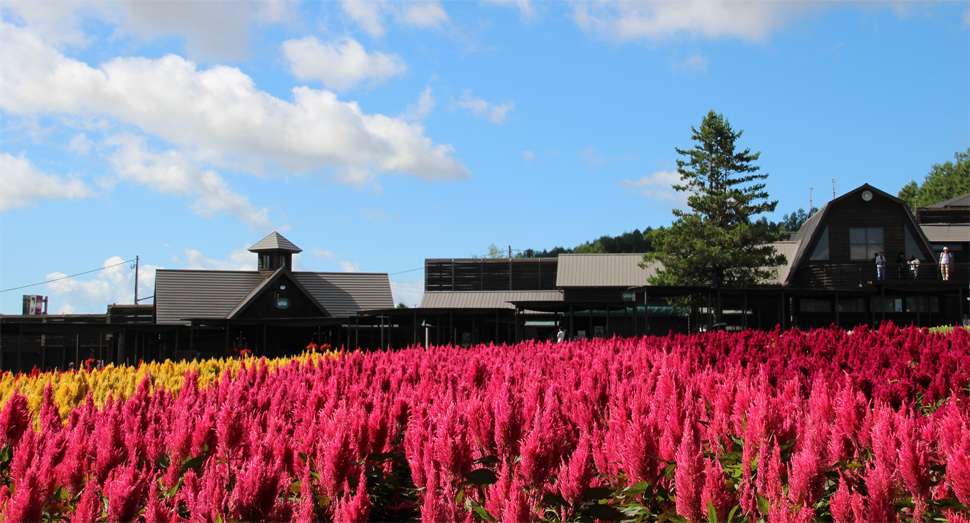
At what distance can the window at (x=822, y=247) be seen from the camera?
35.0 m

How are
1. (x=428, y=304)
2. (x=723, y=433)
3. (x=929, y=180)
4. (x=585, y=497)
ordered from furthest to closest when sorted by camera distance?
(x=929, y=180), (x=428, y=304), (x=723, y=433), (x=585, y=497)

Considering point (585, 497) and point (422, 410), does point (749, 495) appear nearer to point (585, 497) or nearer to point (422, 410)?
point (585, 497)

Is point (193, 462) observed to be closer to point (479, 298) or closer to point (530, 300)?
point (530, 300)

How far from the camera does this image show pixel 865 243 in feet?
114

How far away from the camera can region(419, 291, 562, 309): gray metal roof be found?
47597 mm

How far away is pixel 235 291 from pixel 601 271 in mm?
22847

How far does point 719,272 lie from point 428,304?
20135 mm

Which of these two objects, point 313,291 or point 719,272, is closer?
point 719,272

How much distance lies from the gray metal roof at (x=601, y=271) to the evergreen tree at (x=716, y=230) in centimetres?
285

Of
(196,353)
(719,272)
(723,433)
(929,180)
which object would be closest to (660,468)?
(723,433)

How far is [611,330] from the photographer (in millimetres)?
38938

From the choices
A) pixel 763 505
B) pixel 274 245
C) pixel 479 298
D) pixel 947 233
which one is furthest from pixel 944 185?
pixel 763 505

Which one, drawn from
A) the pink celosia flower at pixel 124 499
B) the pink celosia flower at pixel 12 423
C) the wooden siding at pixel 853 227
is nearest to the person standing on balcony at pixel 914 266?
the wooden siding at pixel 853 227

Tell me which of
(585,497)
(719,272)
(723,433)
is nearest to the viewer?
(585,497)
